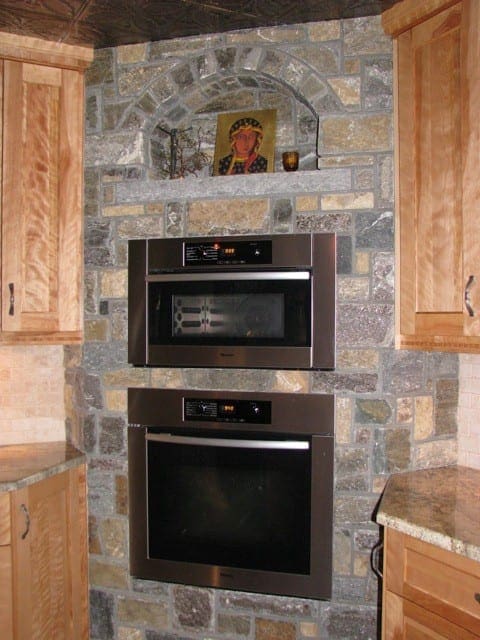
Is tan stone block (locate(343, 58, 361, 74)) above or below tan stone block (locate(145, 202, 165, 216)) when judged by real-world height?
above

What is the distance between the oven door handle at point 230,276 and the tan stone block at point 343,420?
1.59 ft

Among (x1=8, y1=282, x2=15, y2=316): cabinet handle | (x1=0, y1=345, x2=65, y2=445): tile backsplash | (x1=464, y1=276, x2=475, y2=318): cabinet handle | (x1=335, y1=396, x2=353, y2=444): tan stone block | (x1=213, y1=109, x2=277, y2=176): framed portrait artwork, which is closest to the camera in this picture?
(x1=464, y1=276, x2=475, y2=318): cabinet handle

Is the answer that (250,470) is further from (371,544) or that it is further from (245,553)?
(371,544)

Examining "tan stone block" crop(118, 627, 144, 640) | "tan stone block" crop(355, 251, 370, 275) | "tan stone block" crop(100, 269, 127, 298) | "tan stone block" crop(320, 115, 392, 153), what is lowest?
"tan stone block" crop(118, 627, 144, 640)

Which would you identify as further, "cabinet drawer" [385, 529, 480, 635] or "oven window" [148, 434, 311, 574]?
"oven window" [148, 434, 311, 574]

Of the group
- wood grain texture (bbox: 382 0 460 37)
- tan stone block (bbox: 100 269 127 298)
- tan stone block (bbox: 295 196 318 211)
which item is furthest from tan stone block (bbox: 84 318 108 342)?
wood grain texture (bbox: 382 0 460 37)

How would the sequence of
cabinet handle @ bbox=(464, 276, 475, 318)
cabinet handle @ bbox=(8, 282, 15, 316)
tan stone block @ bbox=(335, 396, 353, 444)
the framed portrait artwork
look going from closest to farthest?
cabinet handle @ bbox=(464, 276, 475, 318) → tan stone block @ bbox=(335, 396, 353, 444) → cabinet handle @ bbox=(8, 282, 15, 316) → the framed portrait artwork

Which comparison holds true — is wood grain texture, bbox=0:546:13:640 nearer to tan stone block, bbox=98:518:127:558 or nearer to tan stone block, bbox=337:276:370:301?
tan stone block, bbox=98:518:127:558

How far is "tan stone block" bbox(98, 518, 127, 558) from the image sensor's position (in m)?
2.34

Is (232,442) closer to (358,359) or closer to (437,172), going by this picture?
(358,359)

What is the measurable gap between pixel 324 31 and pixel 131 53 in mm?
783

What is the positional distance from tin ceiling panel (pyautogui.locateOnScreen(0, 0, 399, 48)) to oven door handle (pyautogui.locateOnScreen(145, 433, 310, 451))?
Result: 5.22 feet

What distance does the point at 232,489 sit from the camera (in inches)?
88.1

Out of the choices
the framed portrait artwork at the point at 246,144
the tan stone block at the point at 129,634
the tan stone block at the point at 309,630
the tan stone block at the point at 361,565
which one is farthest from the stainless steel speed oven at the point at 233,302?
the tan stone block at the point at 129,634
